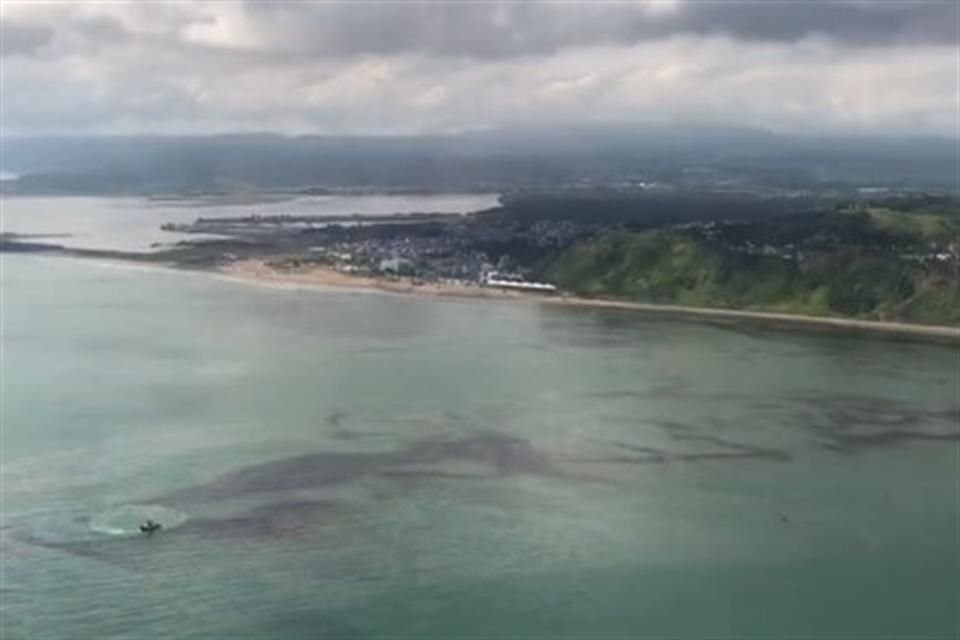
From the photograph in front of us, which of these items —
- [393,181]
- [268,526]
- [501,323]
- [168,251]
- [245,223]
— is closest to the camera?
[268,526]

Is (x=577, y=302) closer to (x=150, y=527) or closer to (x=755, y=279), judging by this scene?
(x=755, y=279)

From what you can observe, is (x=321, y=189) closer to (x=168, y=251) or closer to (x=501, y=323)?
(x=168, y=251)

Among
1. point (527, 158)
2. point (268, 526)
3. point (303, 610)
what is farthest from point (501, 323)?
point (527, 158)

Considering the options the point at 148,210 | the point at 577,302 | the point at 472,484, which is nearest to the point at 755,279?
the point at 577,302

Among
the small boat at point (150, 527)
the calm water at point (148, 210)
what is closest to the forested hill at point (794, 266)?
the calm water at point (148, 210)

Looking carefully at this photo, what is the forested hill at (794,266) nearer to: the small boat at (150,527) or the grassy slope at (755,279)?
the grassy slope at (755,279)

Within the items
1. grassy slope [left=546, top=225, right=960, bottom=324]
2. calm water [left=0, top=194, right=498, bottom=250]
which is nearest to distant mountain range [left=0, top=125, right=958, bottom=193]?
calm water [left=0, top=194, right=498, bottom=250]

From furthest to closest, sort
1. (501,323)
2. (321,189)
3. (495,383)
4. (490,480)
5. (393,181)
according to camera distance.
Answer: (393,181) → (321,189) → (501,323) → (495,383) → (490,480)
